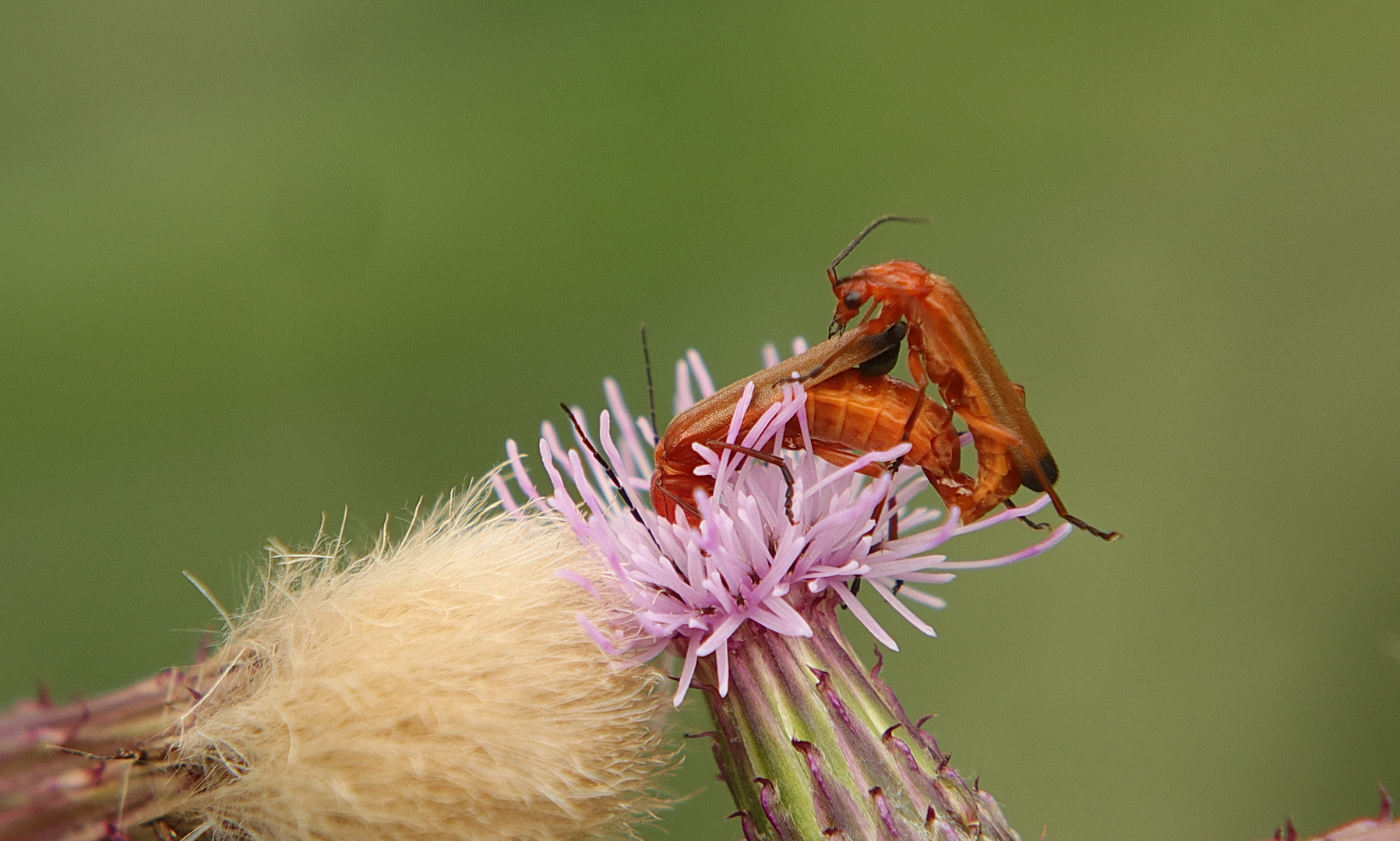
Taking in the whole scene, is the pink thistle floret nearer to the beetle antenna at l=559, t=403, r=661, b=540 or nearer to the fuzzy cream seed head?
the beetle antenna at l=559, t=403, r=661, b=540

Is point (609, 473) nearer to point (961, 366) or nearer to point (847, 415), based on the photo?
point (847, 415)

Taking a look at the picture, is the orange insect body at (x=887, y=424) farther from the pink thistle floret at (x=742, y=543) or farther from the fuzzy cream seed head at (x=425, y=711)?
the fuzzy cream seed head at (x=425, y=711)

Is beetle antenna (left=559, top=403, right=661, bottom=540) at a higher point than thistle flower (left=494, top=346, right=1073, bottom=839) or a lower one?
higher

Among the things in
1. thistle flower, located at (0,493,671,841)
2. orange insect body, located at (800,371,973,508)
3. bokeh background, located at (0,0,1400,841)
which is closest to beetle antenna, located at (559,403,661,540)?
thistle flower, located at (0,493,671,841)

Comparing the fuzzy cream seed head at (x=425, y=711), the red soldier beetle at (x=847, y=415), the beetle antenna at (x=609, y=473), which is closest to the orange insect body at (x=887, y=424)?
the red soldier beetle at (x=847, y=415)

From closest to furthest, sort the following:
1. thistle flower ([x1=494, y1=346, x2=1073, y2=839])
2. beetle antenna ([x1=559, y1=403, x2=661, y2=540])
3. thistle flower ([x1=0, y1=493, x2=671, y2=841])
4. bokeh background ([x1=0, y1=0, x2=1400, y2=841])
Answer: thistle flower ([x1=0, y1=493, x2=671, y2=841]) → thistle flower ([x1=494, y1=346, x2=1073, y2=839]) → beetle antenna ([x1=559, y1=403, x2=661, y2=540]) → bokeh background ([x1=0, y1=0, x2=1400, y2=841])
